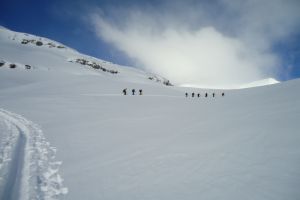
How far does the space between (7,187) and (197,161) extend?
16.7 feet

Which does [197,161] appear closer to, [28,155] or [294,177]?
[294,177]

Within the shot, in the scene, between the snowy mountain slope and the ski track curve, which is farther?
the snowy mountain slope

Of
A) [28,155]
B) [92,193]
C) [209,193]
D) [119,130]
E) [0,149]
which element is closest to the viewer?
[209,193]

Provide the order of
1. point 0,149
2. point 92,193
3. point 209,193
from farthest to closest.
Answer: point 0,149
point 92,193
point 209,193

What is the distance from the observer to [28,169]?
610cm

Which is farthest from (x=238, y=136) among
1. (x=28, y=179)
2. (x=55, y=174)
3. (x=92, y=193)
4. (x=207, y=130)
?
(x=28, y=179)

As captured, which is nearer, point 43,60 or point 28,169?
point 28,169

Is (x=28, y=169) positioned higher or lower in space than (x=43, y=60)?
lower

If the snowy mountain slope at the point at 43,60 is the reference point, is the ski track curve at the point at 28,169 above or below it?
below

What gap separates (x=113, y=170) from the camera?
20.0ft

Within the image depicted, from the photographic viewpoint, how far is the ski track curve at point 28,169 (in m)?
4.82

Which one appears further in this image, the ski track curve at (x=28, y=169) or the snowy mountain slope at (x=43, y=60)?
the snowy mountain slope at (x=43, y=60)

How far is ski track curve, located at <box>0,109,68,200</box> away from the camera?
15.8 ft

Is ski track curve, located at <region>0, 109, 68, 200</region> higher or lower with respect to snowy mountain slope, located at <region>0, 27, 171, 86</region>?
lower
